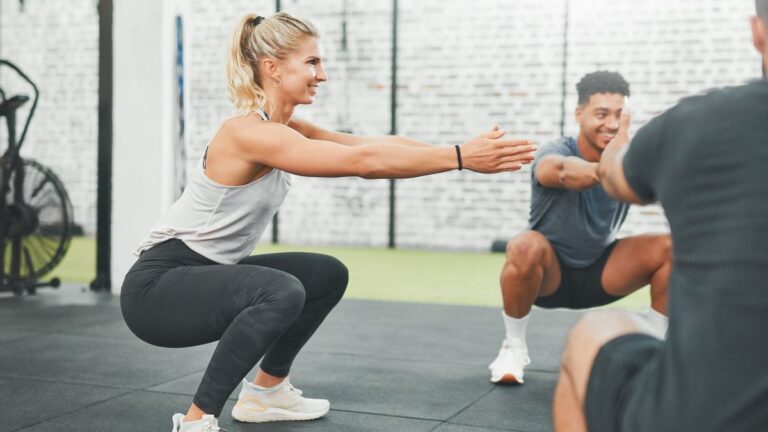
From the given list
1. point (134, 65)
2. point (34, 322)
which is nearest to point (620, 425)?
point (34, 322)

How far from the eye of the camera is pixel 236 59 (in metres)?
2.52

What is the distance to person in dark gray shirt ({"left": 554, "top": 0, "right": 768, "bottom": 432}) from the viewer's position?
111 cm

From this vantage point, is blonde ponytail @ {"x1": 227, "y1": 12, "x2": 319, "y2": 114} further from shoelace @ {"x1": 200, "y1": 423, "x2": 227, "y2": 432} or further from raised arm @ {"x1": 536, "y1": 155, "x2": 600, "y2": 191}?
raised arm @ {"x1": 536, "y1": 155, "x2": 600, "y2": 191}

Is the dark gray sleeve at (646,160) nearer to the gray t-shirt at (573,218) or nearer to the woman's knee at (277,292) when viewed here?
the woman's knee at (277,292)

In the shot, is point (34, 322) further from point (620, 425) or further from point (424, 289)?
point (620, 425)

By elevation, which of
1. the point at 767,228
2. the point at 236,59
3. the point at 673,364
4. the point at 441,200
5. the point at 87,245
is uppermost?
the point at 236,59

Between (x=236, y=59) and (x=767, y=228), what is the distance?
1740mm

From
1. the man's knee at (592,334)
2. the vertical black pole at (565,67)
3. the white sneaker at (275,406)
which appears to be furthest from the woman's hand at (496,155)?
the vertical black pole at (565,67)

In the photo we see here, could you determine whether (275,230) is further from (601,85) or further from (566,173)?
(566,173)

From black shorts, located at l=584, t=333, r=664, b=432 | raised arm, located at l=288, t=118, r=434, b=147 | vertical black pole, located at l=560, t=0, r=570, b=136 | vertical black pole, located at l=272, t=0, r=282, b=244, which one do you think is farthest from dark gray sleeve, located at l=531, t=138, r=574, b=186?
vertical black pole, located at l=272, t=0, r=282, b=244

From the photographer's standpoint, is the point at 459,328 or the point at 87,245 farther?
the point at 87,245

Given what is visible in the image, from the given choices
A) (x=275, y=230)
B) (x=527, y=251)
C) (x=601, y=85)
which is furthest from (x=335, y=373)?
(x=275, y=230)

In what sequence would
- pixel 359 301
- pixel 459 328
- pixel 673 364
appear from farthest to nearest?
pixel 359 301 → pixel 459 328 → pixel 673 364

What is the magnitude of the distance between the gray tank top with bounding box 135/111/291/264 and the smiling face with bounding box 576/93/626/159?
1.30 metres
